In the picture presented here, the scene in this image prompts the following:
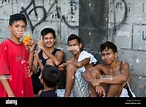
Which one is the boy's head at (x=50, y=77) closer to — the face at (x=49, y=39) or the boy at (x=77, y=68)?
the boy at (x=77, y=68)

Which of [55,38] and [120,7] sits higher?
[120,7]

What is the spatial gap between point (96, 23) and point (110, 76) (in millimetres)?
864

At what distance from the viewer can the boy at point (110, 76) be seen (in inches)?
171

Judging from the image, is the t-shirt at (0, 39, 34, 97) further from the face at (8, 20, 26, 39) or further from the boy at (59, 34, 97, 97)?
the boy at (59, 34, 97, 97)

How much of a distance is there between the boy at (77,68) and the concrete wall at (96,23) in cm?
20

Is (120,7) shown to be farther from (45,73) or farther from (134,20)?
(45,73)

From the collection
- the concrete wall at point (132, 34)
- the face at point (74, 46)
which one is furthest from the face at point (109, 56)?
the face at point (74, 46)

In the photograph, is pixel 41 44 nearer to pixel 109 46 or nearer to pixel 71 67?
pixel 71 67

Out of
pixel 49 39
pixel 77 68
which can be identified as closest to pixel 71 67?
pixel 77 68

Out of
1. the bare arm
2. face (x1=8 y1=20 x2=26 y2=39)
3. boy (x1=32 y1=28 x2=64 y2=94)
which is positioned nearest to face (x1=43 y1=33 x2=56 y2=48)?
boy (x1=32 y1=28 x2=64 y2=94)

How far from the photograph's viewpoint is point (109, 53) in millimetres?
4527

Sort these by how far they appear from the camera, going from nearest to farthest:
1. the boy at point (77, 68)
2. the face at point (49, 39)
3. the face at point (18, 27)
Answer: the face at point (18, 27), the boy at point (77, 68), the face at point (49, 39)

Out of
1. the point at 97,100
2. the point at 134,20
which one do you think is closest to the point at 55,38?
the point at 134,20

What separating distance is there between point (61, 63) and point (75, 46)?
0.35 m
